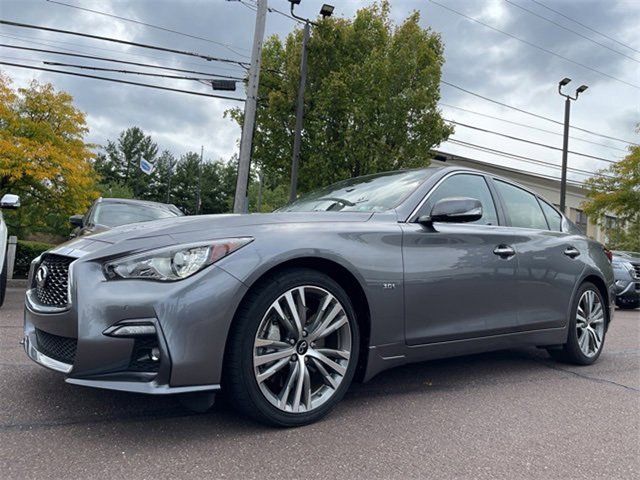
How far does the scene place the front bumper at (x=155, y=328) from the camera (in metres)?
2.27

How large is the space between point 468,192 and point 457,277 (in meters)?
0.81

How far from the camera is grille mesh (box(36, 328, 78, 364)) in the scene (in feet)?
7.88

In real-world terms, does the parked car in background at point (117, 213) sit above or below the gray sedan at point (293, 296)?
above

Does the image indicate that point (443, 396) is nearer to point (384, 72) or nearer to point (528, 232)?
point (528, 232)

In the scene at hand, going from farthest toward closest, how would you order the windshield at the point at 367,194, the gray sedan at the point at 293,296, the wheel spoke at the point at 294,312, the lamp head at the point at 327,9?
the lamp head at the point at 327,9, the windshield at the point at 367,194, the wheel spoke at the point at 294,312, the gray sedan at the point at 293,296

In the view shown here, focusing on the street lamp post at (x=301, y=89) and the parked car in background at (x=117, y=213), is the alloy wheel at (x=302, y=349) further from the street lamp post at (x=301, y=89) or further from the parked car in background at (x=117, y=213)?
the street lamp post at (x=301, y=89)

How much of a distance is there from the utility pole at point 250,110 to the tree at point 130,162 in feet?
182

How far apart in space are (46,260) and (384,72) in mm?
13244

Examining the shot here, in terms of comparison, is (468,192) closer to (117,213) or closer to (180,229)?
(180,229)

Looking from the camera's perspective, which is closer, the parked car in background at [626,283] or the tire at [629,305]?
the parked car in background at [626,283]

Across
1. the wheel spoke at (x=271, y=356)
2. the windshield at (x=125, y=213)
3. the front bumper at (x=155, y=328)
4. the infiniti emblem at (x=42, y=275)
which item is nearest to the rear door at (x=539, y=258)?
the wheel spoke at (x=271, y=356)

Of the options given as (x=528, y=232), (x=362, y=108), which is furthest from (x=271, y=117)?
(x=528, y=232)

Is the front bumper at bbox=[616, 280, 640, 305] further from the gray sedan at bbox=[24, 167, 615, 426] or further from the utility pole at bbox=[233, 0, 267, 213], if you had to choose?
the utility pole at bbox=[233, 0, 267, 213]

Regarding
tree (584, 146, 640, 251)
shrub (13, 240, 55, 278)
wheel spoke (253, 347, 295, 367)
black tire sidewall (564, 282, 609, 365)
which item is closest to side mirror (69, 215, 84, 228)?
shrub (13, 240, 55, 278)
